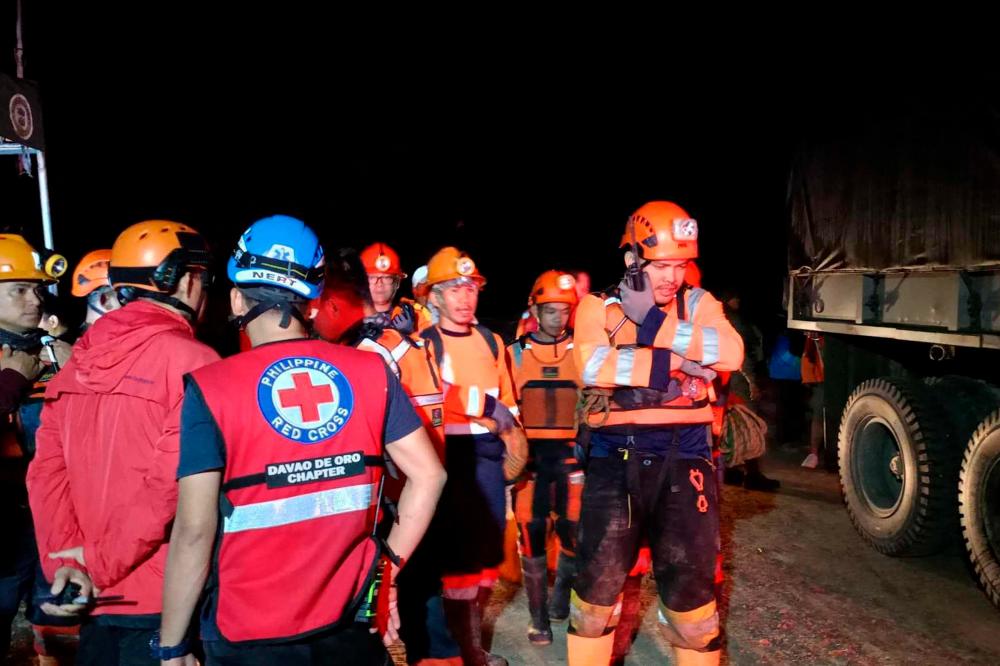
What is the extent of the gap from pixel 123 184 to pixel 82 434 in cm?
2168

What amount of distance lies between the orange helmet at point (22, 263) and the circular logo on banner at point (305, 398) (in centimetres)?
247

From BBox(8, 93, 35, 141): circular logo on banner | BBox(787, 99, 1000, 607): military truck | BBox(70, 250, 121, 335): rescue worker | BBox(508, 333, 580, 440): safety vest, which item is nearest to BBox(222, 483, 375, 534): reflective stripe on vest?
BBox(70, 250, 121, 335): rescue worker

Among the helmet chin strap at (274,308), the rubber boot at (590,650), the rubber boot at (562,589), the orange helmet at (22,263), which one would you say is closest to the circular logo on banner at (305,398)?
the helmet chin strap at (274,308)

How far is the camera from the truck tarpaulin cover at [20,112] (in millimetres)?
5973

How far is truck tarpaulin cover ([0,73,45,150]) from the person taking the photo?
235 inches

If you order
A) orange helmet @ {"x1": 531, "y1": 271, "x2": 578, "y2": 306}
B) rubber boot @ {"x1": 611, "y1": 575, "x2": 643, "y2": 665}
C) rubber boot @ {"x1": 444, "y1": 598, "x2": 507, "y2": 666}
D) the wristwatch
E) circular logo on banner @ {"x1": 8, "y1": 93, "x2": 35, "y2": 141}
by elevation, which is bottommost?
rubber boot @ {"x1": 611, "y1": 575, "x2": 643, "y2": 665}

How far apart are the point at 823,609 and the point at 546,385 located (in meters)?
2.46

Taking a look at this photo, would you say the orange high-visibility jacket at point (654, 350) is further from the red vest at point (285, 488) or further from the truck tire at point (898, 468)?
the truck tire at point (898, 468)

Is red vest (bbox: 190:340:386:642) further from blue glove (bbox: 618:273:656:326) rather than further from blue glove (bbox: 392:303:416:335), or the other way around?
blue glove (bbox: 392:303:416:335)

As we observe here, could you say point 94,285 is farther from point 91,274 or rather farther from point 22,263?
point 22,263

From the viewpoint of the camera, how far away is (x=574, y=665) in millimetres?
3562

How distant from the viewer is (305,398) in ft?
6.67

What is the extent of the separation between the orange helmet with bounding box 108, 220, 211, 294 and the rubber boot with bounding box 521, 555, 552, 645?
3.16m

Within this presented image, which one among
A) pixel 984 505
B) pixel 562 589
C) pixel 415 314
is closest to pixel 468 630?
pixel 562 589
